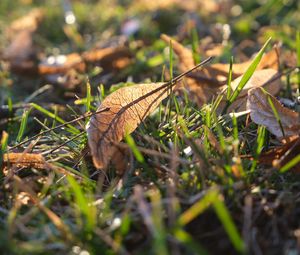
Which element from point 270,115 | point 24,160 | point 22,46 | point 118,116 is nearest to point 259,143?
point 270,115

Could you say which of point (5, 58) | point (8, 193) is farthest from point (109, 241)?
point (5, 58)

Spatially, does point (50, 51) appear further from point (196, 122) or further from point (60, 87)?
point (196, 122)

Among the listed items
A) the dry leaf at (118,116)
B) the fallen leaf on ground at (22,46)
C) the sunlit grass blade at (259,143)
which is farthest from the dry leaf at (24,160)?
the fallen leaf on ground at (22,46)

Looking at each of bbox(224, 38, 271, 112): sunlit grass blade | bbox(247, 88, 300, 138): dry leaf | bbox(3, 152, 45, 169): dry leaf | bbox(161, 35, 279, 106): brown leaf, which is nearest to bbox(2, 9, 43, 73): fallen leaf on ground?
bbox(161, 35, 279, 106): brown leaf

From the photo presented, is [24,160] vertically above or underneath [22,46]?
underneath

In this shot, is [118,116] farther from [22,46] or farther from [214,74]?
[22,46]

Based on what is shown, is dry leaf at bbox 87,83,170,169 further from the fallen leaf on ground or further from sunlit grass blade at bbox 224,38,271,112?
the fallen leaf on ground
